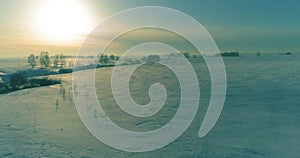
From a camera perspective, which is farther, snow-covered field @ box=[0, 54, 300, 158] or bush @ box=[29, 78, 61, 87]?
bush @ box=[29, 78, 61, 87]

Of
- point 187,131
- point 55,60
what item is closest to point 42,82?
point 187,131

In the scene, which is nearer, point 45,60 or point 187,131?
point 187,131

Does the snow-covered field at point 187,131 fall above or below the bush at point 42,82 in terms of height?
above

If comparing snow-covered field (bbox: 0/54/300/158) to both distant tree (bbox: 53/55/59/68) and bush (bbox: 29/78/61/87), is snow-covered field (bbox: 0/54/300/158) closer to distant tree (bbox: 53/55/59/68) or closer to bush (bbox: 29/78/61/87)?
bush (bbox: 29/78/61/87)

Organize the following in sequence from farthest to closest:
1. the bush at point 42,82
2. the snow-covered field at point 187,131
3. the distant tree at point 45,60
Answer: the distant tree at point 45,60, the bush at point 42,82, the snow-covered field at point 187,131

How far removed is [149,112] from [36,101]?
19.5ft

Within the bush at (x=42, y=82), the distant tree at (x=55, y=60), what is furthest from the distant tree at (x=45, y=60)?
the bush at (x=42, y=82)

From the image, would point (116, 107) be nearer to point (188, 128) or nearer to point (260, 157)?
point (188, 128)

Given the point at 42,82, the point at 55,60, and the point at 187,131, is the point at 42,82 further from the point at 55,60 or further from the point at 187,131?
the point at 55,60

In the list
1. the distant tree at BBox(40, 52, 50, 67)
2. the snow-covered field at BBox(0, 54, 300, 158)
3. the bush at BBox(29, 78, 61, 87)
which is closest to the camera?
the snow-covered field at BBox(0, 54, 300, 158)

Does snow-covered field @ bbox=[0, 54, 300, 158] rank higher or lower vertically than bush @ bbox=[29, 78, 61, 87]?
higher

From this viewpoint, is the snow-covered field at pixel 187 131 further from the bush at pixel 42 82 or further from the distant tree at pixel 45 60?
the distant tree at pixel 45 60

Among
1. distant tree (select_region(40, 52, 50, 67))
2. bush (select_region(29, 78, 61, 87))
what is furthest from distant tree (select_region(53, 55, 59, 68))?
bush (select_region(29, 78, 61, 87))

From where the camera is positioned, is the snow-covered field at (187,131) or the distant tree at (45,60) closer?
the snow-covered field at (187,131)
